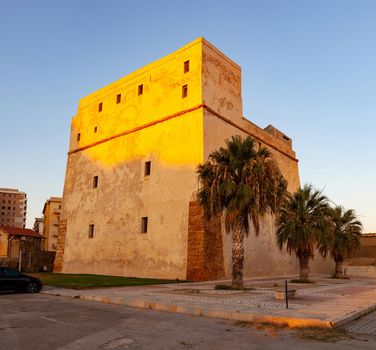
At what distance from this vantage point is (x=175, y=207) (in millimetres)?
27469

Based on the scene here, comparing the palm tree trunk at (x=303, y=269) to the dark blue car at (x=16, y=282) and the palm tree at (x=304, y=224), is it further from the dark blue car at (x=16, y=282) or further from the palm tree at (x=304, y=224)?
the dark blue car at (x=16, y=282)

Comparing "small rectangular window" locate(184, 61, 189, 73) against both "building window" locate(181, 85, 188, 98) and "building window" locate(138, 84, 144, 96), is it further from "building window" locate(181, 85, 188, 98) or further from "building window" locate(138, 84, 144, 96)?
"building window" locate(138, 84, 144, 96)

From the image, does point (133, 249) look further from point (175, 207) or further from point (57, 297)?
point (57, 297)

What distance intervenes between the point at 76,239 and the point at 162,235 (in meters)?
12.1

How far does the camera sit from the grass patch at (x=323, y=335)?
7715 millimetres

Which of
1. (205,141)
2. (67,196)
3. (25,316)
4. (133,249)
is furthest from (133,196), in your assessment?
(25,316)

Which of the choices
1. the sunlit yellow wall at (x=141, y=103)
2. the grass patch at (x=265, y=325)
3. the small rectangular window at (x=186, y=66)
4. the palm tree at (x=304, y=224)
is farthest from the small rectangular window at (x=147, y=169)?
the grass patch at (x=265, y=325)

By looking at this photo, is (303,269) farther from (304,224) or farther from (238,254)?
(238,254)

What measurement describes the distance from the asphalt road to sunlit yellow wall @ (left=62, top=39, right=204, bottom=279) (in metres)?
15.7

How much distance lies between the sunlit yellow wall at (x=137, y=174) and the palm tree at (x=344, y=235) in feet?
42.5

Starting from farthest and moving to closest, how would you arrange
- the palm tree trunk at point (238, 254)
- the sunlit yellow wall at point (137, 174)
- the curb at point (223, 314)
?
1. the sunlit yellow wall at point (137, 174)
2. the palm tree trunk at point (238, 254)
3. the curb at point (223, 314)

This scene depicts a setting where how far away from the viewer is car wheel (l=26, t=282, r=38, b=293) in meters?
17.8

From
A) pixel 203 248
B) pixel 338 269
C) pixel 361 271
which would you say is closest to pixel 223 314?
pixel 203 248

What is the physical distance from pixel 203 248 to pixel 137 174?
978 cm
